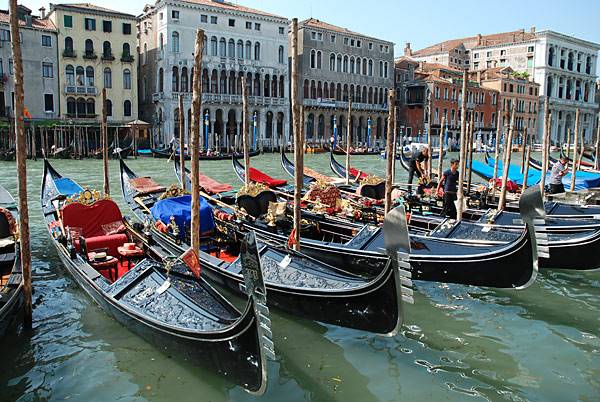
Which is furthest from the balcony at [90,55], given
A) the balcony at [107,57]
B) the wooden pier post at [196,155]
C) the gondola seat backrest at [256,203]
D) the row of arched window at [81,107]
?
the wooden pier post at [196,155]

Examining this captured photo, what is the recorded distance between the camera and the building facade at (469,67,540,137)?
3194 cm

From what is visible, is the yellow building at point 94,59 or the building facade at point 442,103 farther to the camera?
the building facade at point 442,103

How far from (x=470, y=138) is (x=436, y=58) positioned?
32780 mm

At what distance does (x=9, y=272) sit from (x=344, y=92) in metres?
24.3

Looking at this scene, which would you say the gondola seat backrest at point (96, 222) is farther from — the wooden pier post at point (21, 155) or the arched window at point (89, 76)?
the arched window at point (89, 76)

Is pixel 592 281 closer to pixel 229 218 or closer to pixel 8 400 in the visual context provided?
pixel 229 218

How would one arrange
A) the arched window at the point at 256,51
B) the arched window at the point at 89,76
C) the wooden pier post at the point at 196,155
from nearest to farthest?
1. the wooden pier post at the point at 196,155
2. the arched window at the point at 89,76
3. the arched window at the point at 256,51

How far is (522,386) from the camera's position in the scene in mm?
3010

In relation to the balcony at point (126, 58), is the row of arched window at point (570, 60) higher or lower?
higher

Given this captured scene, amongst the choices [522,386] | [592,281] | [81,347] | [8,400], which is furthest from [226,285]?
[592,281]

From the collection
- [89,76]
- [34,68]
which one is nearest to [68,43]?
[89,76]

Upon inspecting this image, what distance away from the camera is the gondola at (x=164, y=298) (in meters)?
2.56

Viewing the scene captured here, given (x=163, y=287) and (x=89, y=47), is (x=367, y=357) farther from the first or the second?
(x=89, y=47)

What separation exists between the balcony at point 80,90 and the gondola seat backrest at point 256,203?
53.8 ft
